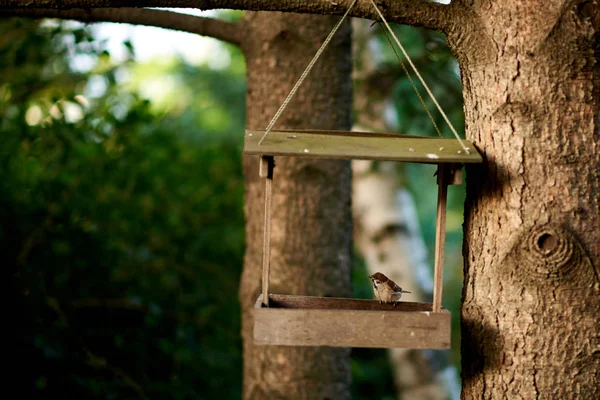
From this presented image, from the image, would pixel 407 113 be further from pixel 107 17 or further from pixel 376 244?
pixel 107 17

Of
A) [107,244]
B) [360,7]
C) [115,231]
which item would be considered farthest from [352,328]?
[115,231]

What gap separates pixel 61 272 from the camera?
3953mm

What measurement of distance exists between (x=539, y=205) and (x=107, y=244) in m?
3.21

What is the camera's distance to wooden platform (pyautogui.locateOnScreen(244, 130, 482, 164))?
5.53ft

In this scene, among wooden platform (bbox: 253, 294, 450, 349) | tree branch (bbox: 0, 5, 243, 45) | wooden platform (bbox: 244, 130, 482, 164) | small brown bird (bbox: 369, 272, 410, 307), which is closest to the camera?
wooden platform (bbox: 244, 130, 482, 164)

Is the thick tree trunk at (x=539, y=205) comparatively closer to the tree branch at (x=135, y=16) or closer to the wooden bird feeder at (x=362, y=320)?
the wooden bird feeder at (x=362, y=320)

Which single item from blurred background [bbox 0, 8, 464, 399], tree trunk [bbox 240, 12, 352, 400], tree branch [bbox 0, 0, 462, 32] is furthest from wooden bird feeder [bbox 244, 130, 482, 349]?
blurred background [bbox 0, 8, 464, 399]

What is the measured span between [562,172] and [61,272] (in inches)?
119

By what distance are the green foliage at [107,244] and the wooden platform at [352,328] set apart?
1935mm

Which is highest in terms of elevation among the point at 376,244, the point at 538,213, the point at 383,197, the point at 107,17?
the point at 107,17

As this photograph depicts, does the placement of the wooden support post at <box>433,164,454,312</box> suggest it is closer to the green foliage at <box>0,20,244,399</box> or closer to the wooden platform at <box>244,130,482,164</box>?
the wooden platform at <box>244,130,482,164</box>

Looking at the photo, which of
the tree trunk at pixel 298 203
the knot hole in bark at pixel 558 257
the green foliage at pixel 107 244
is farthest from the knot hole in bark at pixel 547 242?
the green foliage at pixel 107 244

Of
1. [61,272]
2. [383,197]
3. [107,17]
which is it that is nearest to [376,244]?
[383,197]

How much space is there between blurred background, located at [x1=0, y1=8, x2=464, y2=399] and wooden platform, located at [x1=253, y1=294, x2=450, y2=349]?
5.95 feet
